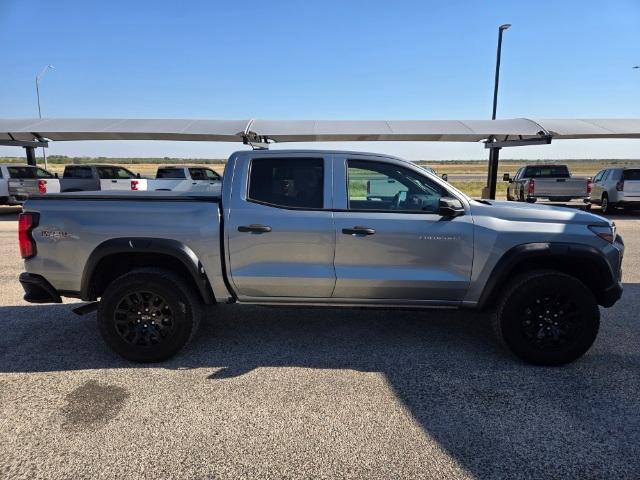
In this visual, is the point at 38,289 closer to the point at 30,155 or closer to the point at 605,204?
the point at 605,204

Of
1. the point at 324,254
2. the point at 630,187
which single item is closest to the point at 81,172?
the point at 324,254

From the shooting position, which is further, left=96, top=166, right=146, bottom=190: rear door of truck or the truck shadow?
left=96, top=166, right=146, bottom=190: rear door of truck

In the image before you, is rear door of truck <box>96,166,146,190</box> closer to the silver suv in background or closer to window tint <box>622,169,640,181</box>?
the silver suv in background

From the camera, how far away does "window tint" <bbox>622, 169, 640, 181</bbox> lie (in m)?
14.8

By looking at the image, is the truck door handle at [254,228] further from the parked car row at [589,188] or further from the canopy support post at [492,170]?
the canopy support post at [492,170]

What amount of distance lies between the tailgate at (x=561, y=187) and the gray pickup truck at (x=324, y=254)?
46.5 ft

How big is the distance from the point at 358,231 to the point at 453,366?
142 cm

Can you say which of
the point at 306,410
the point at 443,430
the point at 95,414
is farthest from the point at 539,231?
the point at 95,414

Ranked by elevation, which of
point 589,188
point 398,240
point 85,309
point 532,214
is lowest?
point 85,309

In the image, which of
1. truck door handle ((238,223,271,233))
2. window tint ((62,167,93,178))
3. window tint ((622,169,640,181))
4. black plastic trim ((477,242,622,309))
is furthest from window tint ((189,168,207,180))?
black plastic trim ((477,242,622,309))

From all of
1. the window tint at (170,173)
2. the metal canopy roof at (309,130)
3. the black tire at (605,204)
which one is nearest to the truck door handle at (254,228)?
the metal canopy roof at (309,130)

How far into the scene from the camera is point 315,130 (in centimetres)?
1792

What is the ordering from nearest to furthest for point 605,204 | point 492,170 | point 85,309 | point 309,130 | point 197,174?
point 85,309 < point 605,204 < point 309,130 < point 197,174 < point 492,170

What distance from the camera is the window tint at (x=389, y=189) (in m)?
3.83
